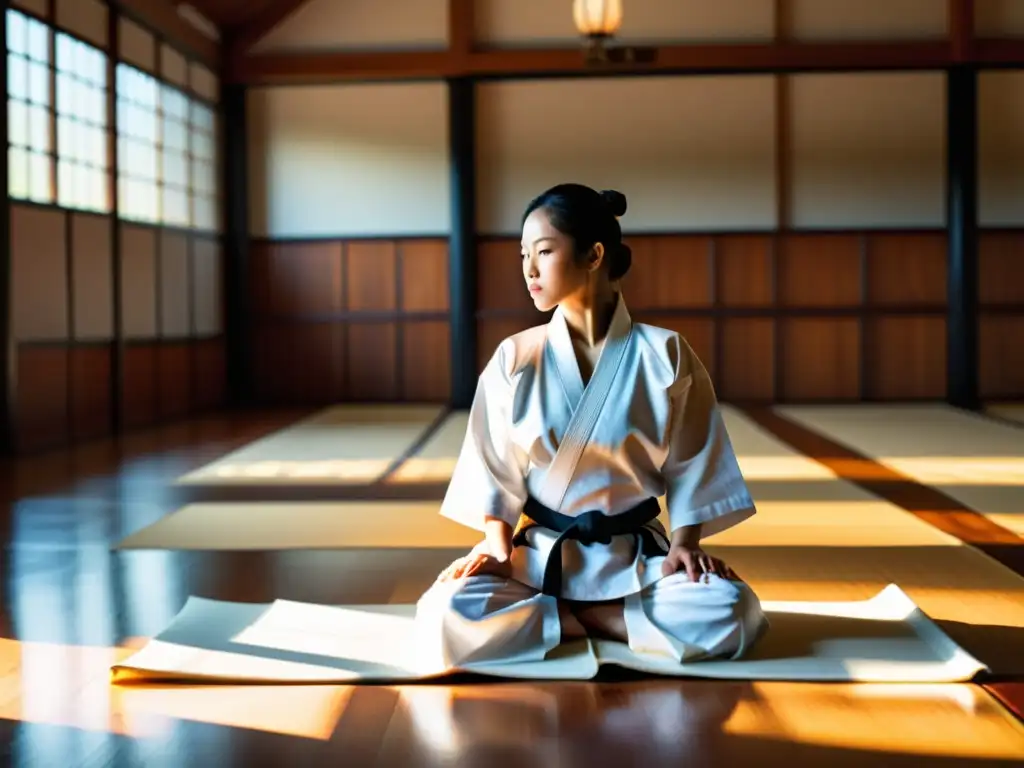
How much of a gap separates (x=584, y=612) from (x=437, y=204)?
7905 mm

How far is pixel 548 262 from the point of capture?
7.93ft

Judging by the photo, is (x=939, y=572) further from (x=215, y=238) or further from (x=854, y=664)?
(x=215, y=238)

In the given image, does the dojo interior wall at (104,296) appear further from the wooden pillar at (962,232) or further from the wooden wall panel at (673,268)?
the wooden pillar at (962,232)

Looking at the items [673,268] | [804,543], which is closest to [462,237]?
[673,268]

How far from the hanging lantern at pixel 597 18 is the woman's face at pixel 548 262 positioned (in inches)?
187

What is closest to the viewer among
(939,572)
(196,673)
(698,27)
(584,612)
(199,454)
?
(196,673)

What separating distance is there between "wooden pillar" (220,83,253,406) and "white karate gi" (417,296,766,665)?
795 centimetres

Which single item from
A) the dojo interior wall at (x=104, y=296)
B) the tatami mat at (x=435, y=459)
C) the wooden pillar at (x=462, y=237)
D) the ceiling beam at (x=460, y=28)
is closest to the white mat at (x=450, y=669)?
the tatami mat at (x=435, y=459)

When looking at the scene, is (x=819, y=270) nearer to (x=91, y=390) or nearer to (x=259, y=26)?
(x=259, y=26)

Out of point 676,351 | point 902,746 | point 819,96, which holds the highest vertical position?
point 819,96

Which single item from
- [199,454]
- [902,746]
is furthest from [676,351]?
[199,454]

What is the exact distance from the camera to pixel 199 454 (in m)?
6.57

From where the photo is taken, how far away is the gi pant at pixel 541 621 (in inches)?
94.3

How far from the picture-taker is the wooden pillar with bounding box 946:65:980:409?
953 cm
